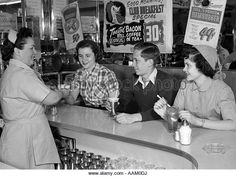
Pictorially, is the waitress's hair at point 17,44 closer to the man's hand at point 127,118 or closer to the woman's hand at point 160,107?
the man's hand at point 127,118

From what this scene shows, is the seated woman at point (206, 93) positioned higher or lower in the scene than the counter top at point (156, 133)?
higher

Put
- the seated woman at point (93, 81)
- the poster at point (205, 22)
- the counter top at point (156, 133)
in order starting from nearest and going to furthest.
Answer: the counter top at point (156, 133) → the seated woman at point (93, 81) → the poster at point (205, 22)

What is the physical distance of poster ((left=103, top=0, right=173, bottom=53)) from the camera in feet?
13.6

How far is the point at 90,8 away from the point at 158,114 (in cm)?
378

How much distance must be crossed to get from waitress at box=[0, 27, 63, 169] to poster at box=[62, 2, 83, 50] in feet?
10.7

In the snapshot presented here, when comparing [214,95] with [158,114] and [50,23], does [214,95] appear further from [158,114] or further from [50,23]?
[50,23]

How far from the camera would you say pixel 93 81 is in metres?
3.09

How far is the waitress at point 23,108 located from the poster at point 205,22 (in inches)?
88.8

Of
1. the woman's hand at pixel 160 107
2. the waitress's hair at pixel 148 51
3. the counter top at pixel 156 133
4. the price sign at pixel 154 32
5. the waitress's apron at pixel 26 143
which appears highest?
the price sign at pixel 154 32

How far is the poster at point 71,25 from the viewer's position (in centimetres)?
536

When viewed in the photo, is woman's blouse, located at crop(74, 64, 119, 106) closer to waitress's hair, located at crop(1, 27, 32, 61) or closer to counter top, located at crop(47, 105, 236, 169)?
counter top, located at crop(47, 105, 236, 169)

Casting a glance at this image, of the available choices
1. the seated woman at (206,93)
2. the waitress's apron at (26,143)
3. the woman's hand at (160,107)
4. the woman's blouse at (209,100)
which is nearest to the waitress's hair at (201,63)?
the seated woman at (206,93)

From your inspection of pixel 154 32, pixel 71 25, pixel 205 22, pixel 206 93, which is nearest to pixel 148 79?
pixel 206 93

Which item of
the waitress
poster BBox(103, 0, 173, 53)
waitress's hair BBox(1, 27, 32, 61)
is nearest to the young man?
the waitress
